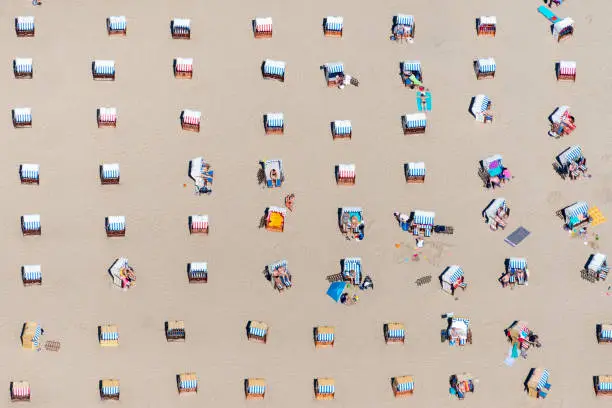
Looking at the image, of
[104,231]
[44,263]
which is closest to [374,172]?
[104,231]

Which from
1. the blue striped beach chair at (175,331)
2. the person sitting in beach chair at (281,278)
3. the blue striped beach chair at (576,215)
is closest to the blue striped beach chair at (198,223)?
the person sitting in beach chair at (281,278)

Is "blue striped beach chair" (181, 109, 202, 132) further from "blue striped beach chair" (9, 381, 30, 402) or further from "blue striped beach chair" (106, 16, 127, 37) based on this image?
"blue striped beach chair" (9, 381, 30, 402)

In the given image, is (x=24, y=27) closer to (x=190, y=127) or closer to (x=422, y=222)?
(x=190, y=127)

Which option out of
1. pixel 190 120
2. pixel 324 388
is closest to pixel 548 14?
pixel 190 120

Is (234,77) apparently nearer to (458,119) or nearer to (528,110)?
(458,119)

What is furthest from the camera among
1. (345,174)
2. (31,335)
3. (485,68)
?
(485,68)

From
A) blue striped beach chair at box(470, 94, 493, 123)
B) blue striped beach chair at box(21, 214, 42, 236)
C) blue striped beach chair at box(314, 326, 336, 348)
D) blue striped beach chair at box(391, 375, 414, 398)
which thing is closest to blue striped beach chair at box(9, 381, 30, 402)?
blue striped beach chair at box(21, 214, 42, 236)
